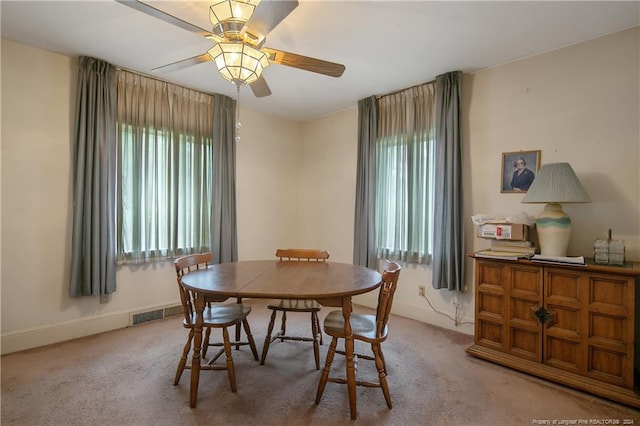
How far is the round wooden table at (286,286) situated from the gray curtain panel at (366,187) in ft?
4.61

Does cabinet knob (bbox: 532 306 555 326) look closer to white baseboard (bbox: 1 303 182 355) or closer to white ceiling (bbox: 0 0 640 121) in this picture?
white ceiling (bbox: 0 0 640 121)

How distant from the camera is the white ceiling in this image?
2092 mm

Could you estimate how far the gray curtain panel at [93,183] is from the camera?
2.80 m

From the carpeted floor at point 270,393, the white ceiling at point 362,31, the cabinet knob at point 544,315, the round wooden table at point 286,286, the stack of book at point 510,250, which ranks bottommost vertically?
the carpeted floor at point 270,393

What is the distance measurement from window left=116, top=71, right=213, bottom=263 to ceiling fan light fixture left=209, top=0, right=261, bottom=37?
1.72 meters

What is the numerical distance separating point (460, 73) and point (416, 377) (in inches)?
107

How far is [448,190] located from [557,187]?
0.94 meters

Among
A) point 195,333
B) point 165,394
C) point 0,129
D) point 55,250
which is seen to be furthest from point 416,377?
point 0,129

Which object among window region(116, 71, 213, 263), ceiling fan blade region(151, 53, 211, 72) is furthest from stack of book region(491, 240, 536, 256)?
window region(116, 71, 213, 263)

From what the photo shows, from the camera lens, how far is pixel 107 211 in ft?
9.61

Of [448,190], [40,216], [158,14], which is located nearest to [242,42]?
[158,14]

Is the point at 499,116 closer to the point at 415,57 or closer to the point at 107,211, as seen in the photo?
the point at 415,57

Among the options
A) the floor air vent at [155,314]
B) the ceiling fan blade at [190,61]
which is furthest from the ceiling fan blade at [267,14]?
the floor air vent at [155,314]

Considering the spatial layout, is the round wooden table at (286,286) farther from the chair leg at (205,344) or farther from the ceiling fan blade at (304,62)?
the ceiling fan blade at (304,62)
